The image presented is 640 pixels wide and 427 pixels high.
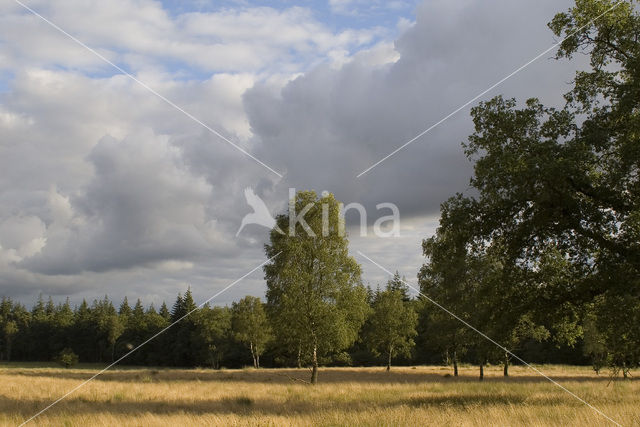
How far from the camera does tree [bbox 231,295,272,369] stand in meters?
82.4

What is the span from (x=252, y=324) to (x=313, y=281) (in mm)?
51633

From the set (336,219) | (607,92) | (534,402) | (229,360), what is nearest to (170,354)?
(229,360)

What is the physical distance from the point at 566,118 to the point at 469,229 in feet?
14.6

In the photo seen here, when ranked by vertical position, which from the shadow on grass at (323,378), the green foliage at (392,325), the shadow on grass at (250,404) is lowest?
the shadow on grass at (323,378)

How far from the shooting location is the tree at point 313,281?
33.6 m

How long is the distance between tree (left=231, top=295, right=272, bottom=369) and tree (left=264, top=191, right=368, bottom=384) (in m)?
47.5

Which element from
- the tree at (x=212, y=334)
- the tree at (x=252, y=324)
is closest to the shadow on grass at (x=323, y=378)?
the tree at (x=252, y=324)

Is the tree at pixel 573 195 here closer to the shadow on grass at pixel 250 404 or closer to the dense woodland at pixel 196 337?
the shadow on grass at pixel 250 404

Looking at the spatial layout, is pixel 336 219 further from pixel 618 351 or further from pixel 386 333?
pixel 386 333

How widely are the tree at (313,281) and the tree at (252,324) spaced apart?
47497mm

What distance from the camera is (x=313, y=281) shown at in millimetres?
34094

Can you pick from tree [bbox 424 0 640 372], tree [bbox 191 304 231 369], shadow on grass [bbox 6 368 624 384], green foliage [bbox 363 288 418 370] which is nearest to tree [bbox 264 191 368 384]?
shadow on grass [bbox 6 368 624 384]

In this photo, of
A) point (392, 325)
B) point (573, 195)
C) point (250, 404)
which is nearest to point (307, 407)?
point (250, 404)

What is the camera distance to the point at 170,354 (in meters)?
109
